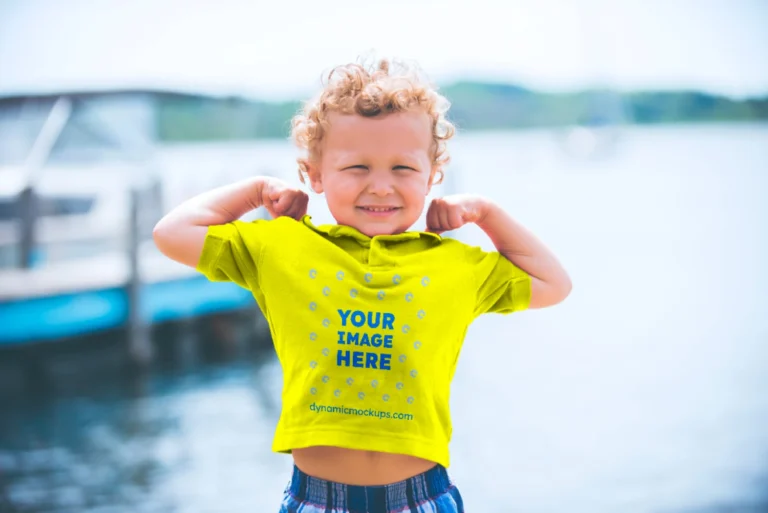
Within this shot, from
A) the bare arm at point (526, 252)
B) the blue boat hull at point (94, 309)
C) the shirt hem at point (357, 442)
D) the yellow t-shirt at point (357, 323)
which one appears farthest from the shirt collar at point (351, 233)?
the blue boat hull at point (94, 309)

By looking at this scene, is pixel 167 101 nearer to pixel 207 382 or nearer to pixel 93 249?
pixel 93 249

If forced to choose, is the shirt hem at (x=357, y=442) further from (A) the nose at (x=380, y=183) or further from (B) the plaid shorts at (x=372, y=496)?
(A) the nose at (x=380, y=183)

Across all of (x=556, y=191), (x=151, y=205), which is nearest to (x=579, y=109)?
(x=556, y=191)

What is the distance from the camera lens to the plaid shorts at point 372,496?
3.84 ft

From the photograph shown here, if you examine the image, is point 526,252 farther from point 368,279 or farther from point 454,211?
point 368,279

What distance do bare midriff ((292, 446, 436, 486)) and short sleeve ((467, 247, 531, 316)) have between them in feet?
0.87

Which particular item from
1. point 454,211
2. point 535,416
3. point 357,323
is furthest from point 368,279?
point 535,416

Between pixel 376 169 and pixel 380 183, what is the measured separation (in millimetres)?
23

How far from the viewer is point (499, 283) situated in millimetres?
1281

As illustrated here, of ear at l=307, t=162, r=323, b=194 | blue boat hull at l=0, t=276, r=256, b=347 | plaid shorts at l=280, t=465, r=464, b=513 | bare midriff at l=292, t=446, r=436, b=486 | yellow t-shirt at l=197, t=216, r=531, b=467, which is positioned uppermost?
blue boat hull at l=0, t=276, r=256, b=347

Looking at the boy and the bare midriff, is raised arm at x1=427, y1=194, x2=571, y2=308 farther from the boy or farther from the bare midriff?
the bare midriff

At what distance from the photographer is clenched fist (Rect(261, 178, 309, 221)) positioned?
129 centimetres

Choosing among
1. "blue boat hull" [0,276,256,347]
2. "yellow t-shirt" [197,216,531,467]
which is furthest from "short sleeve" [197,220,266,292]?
"blue boat hull" [0,276,256,347]

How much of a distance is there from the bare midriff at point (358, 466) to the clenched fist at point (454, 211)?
0.36m
